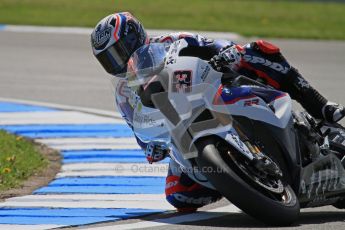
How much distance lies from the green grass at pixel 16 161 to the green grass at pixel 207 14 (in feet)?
34.8

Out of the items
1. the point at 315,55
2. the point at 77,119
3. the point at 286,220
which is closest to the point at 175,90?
the point at 286,220

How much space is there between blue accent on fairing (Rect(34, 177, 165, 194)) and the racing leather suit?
3.03 feet

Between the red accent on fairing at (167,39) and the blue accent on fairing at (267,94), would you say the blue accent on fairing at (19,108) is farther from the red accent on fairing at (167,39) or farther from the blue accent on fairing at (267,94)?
the blue accent on fairing at (267,94)

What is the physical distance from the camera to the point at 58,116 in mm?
12172

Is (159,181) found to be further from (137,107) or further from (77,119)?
(77,119)

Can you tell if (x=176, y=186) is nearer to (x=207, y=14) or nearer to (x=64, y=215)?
(x=64, y=215)

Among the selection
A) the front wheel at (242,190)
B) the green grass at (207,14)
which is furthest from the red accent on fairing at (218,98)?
the green grass at (207,14)

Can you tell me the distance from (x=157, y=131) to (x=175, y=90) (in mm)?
363

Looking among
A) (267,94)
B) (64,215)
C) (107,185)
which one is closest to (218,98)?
(267,94)

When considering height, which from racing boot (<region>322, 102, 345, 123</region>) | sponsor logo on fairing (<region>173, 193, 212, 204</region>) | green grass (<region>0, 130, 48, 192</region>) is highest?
racing boot (<region>322, 102, 345, 123</region>)

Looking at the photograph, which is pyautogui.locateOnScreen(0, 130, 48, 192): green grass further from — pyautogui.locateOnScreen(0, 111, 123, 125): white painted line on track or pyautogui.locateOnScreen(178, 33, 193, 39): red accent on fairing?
pyautogui.locateOnScreen(178, 33, 193, 39): red accent on fairing

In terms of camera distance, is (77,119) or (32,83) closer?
(77,119)

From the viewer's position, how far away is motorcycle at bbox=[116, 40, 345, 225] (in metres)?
6.37

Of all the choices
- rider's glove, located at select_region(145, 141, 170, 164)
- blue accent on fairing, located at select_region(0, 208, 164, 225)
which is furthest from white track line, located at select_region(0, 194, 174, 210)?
rider's glove, located at select_region(145, 141, 170, 164)
